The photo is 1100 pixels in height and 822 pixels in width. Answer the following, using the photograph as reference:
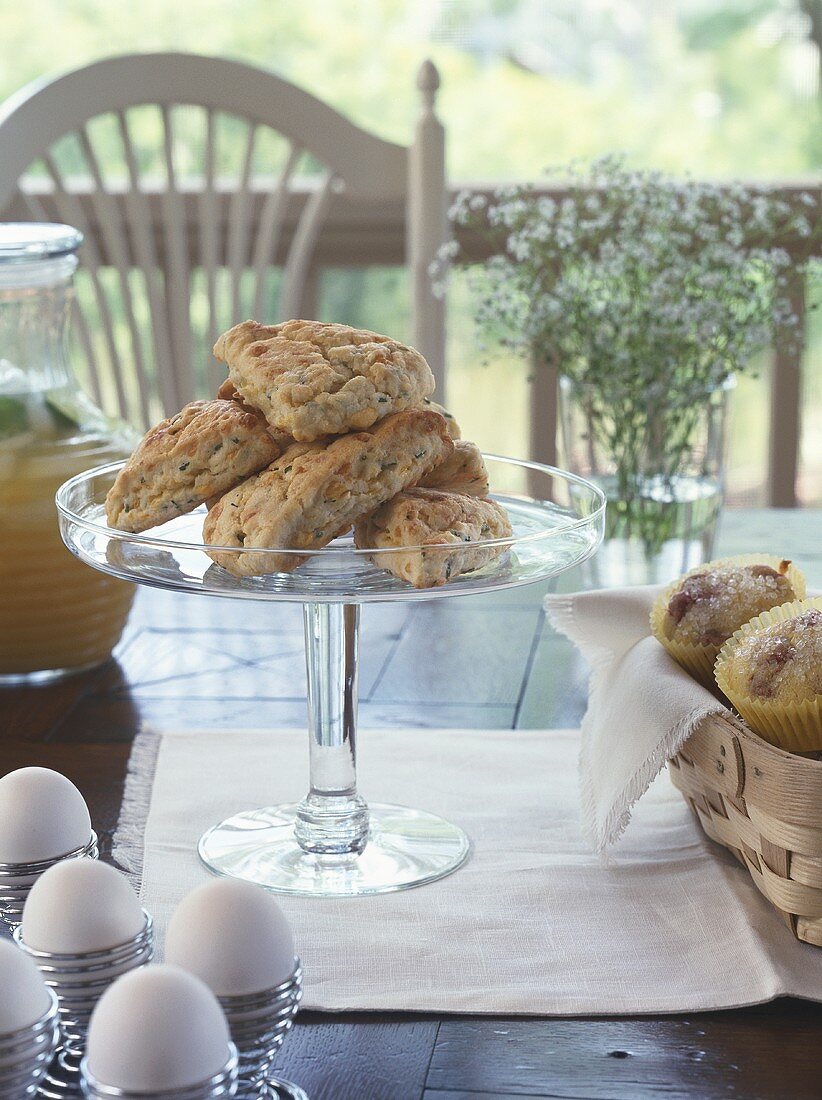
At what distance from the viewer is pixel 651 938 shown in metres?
0.73

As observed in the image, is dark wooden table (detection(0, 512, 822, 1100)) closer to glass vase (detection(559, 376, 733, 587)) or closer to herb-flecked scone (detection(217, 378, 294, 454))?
glass vase (detection(559, 376, 733, 587))

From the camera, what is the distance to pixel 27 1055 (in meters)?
0.50

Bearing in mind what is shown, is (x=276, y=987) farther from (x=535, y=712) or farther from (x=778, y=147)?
(x=778, y=147)

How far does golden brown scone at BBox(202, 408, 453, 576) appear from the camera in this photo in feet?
2.28

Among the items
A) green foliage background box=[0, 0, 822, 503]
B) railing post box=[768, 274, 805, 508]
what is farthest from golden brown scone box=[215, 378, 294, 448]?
green foliage background box=[0, 0, 822, 503]

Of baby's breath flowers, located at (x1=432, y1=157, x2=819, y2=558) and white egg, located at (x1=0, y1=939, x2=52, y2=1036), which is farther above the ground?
baby's breath flowers, located at (x1=432, y1=157, x2=819, y2=558)

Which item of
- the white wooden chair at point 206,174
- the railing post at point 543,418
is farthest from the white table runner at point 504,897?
the railing post at point 543,418

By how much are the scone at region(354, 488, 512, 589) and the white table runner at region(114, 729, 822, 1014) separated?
20cm

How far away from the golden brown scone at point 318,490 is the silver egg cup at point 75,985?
0.69ft

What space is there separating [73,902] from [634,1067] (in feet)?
0.84

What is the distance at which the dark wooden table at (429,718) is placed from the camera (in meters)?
0.60

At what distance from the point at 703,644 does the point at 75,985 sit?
43 cm

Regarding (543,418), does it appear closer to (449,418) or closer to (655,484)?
(655,484)

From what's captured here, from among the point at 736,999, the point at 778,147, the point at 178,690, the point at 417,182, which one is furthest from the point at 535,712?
the point at 778,147
